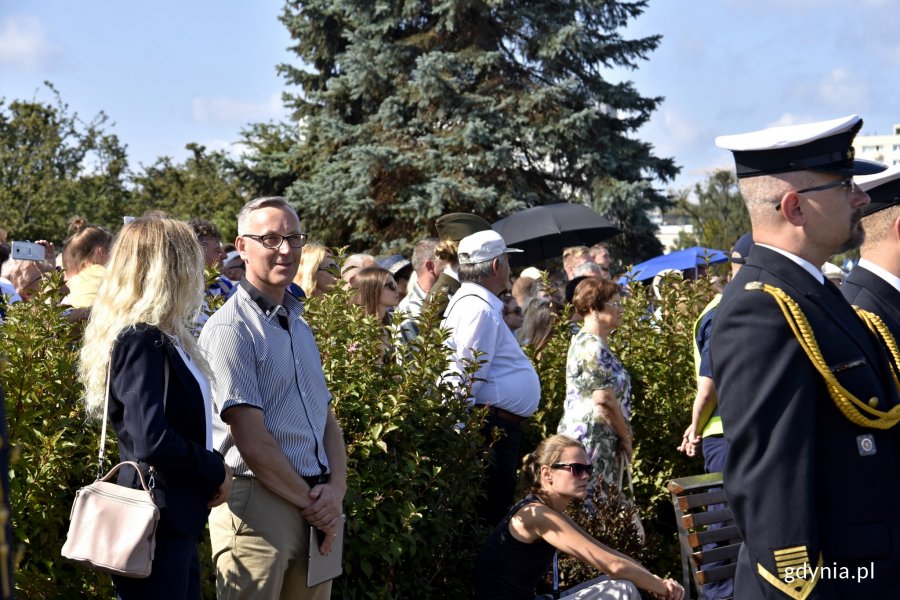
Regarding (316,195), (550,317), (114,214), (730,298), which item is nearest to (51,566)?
(730,298)

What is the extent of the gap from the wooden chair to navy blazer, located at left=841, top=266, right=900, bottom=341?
1.42 meters

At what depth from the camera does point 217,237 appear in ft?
21.8

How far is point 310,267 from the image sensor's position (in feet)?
22.0

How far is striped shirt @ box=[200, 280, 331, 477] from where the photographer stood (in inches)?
151

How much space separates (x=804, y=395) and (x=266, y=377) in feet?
6.66

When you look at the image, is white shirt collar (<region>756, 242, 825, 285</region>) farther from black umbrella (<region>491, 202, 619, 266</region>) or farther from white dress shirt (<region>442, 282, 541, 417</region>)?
black umbrella (<region>491, 202, 619, 266</region>)

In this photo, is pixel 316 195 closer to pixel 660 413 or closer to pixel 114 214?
pixel 114 214

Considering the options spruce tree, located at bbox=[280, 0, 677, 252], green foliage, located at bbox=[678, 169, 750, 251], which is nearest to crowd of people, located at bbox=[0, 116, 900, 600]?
spruce tree, located at bbox=[280, 0, 677, 252]

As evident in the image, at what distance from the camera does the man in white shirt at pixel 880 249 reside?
11.8ft

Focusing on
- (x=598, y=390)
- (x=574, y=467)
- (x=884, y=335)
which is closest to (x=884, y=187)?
(x=884, y=335)

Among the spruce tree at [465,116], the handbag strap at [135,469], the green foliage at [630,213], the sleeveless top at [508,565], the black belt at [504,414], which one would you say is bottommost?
the sleeveless top at [508,565]

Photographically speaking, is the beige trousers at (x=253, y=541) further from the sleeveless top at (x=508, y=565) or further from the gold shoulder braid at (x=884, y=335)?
the gold shoulder braid at (x=884, y=335)

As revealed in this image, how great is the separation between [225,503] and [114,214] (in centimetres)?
3031

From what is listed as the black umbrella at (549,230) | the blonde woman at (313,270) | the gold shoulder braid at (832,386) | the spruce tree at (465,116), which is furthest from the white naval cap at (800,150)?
the spruce tree at (465,116)
